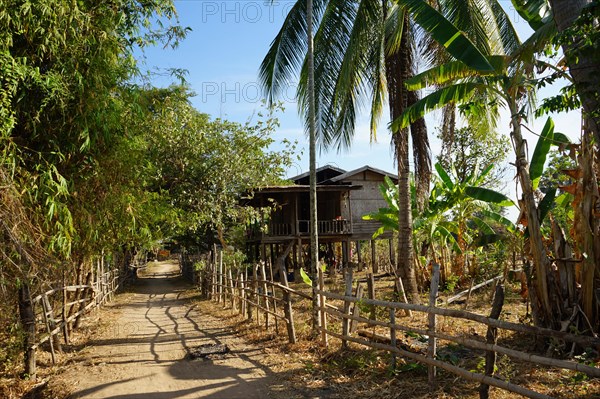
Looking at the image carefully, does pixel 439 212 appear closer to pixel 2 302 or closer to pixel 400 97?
pixel 400 97

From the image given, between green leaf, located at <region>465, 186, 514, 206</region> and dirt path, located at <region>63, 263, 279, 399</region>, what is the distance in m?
5.19

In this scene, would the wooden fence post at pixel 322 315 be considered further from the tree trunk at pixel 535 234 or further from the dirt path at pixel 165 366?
the tree trunk at pixel 535 234

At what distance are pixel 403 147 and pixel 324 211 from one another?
1295 centimetres

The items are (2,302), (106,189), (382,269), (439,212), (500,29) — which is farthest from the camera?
(382,269)

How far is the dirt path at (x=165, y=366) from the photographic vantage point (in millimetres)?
6074

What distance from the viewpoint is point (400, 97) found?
979 centimetres

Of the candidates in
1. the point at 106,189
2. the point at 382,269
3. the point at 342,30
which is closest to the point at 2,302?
the point at 106,189

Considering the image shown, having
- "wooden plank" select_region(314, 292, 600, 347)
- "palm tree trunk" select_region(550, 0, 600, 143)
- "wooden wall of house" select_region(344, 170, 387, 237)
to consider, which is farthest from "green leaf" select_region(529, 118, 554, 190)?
"wooden wall of house" select_region(344, 170, 387, 237)

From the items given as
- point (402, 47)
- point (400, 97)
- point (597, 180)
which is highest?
point (402, 47)

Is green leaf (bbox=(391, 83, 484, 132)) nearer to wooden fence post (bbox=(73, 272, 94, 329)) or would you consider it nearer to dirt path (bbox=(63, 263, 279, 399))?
dirt path (bbox=(63, 263, 279, 399))

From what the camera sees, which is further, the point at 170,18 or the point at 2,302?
the point at 170,18

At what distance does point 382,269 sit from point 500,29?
16806 millimetres

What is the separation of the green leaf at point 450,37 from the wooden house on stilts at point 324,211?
39.5 feet

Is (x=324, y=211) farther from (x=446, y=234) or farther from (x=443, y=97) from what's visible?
(x=443, y=97)
